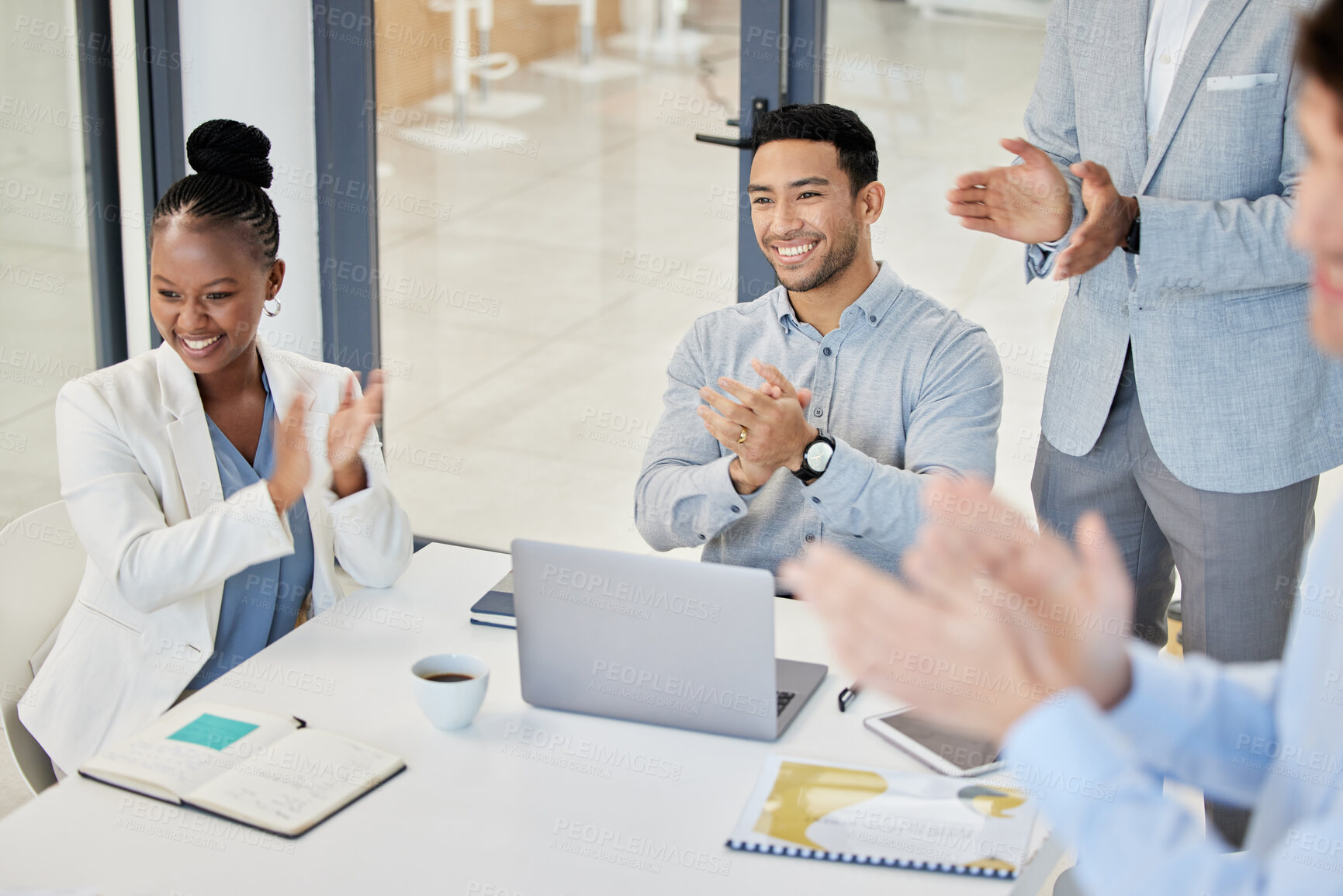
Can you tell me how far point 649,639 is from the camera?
1.67 meters

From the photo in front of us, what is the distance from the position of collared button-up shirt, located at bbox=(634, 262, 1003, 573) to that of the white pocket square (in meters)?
0.53

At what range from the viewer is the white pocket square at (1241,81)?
A: 7.02 feet

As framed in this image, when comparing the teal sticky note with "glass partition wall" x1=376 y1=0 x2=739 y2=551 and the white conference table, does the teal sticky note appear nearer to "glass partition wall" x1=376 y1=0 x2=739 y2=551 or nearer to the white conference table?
the white conference table

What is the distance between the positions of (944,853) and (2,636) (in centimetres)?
138

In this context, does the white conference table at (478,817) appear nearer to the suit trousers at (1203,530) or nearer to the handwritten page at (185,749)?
the handwritten page at (185,749)

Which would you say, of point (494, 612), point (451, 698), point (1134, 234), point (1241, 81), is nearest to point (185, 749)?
point (451, 698)

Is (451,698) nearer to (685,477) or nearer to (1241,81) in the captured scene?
(685,477)

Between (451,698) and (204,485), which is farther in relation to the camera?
(204,485)

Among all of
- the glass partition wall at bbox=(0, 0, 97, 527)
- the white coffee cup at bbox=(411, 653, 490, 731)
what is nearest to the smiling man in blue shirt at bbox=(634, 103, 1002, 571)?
the white coffee cup at bbox=(411, 653, 490, 731)

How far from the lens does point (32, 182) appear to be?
3.64 m

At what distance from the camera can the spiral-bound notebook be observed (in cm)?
144

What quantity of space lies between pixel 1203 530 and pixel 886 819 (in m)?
1.06

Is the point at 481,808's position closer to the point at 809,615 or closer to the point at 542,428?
the point at 809,615

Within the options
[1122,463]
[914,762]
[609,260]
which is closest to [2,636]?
[914,762]
